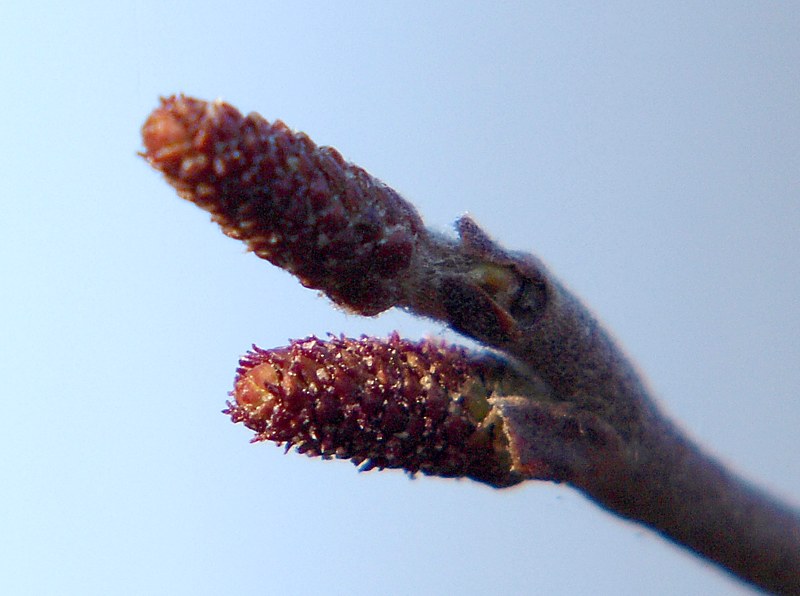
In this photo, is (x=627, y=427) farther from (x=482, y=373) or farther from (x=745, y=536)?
(x=745, y=536)

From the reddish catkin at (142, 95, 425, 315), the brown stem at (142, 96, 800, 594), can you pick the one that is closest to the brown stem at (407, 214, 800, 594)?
the brown stem at (142, 96, 800, 594)

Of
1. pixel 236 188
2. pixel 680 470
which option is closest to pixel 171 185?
pixel 236 188

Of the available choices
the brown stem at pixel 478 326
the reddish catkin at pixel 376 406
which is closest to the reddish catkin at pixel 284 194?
the brown stem at pixel 478 326

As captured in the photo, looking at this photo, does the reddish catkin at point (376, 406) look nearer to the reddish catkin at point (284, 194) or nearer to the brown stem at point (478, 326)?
the brown stem at point (478, 326)

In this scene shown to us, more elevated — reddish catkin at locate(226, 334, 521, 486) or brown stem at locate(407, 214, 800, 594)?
→ brown stem at locate(407, 214, 800, 594)

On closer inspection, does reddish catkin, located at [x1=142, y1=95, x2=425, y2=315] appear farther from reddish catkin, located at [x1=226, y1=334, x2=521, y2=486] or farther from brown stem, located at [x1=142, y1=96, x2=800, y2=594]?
reddish catkin, located at [x1=226, y1=334, x2=521, y2=486]

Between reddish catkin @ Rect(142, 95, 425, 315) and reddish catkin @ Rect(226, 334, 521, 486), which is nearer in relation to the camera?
reddish catkin @ Rect(142, 95, 425, 315)

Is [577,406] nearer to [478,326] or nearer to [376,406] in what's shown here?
[478,326]
